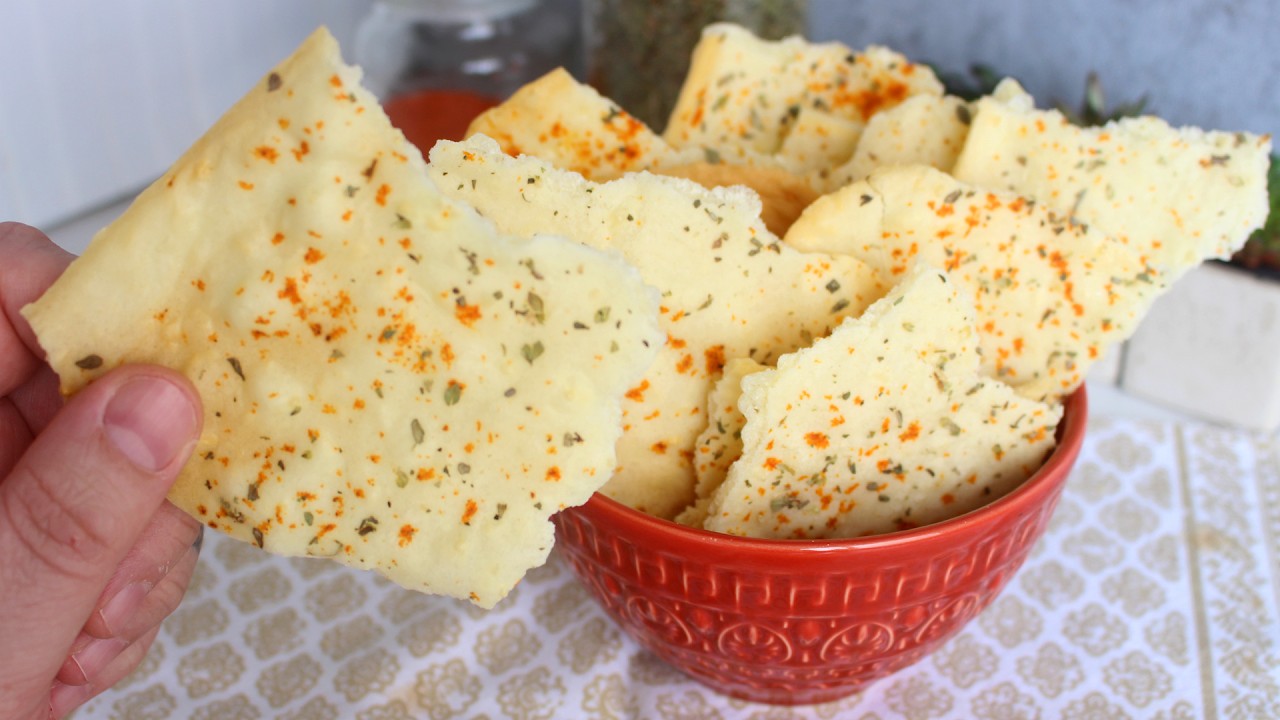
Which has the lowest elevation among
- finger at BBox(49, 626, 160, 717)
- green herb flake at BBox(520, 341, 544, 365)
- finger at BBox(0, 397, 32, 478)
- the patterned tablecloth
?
the patterned tablecloth

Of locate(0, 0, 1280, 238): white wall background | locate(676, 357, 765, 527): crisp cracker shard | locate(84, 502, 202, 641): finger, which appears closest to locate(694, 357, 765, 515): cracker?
locate(676, 357, 765, 527): crisp cracker shard

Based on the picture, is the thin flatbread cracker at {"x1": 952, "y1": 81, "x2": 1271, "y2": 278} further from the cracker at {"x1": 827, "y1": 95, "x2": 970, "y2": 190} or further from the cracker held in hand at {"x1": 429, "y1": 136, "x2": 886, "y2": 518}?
the cracker held in hand at {"x1": 429, "y1": 136, "x2": 886, "y2": 518}

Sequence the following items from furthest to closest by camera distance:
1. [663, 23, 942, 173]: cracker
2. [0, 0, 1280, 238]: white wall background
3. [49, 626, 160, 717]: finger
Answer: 1. [0, 0, 1280, 238]: white wall background
2. [663, 23, 942, 173]: cracker
3. [49, 626, 160, 717]: finger

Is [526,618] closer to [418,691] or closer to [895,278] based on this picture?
[418,691]

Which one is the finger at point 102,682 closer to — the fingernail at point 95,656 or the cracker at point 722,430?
the fingernail at point 95,656

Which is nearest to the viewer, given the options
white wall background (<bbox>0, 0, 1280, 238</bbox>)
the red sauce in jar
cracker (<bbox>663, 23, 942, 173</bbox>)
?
cracker (<bbox>663, 23, 942, 173</bbox>)

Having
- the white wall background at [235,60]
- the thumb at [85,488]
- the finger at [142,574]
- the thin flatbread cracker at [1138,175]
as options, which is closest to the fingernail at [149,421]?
the thumb at [85,488]

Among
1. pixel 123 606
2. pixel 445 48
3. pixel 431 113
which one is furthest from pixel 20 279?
pixel 445 48

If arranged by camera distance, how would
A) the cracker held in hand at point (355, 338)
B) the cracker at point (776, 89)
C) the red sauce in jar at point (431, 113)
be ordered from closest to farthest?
the cracker held in hand at point (355, 338) → the cracker at point (776, 89) → the red sauce in jar at point (431, 113)
